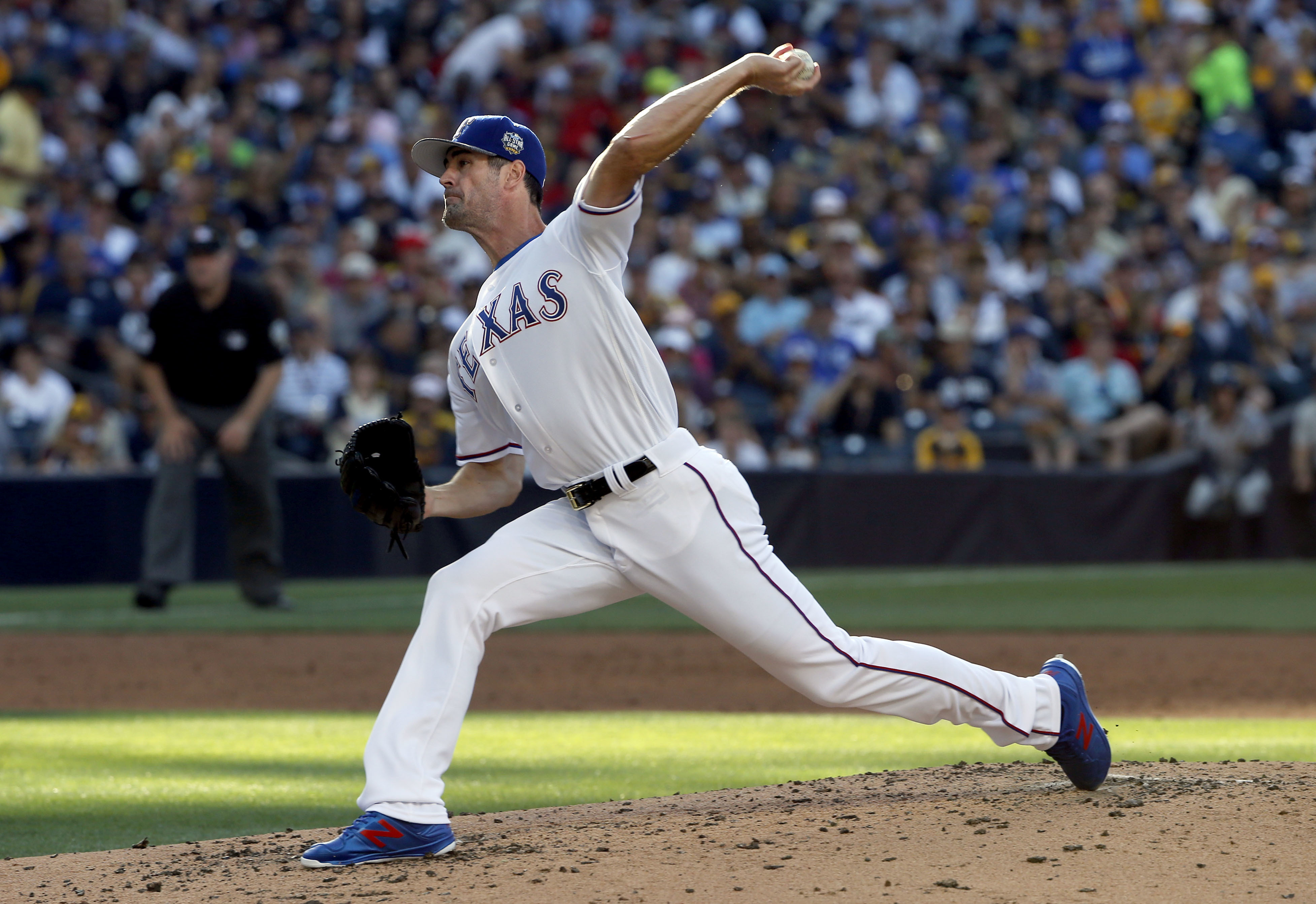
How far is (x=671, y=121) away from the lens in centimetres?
370

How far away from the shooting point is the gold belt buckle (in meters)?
3.98

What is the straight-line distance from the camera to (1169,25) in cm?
1930

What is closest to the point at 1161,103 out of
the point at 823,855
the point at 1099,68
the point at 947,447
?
the point at 1099,68

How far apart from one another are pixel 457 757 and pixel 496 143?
2.58m

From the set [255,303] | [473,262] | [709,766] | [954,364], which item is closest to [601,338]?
[709,766]

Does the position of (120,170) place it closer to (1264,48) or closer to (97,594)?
(97,594)

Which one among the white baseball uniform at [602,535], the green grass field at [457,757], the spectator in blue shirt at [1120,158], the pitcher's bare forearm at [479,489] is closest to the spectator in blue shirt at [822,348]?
the spectator in blue shirt at [1120,158]

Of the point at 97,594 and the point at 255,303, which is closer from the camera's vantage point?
the point at 255,303

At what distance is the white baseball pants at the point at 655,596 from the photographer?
380 cm

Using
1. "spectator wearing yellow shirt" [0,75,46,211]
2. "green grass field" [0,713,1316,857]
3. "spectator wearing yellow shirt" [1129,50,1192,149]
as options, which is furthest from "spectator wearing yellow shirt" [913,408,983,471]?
"spectator wearing yellow shirt" [0,75,46,211]

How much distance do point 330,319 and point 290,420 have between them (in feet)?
5.45

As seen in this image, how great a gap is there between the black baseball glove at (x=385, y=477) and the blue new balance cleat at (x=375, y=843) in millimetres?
722

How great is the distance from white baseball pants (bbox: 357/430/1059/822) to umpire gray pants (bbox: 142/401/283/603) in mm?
6258

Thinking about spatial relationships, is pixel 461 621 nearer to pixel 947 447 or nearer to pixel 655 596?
pixel 655 596
